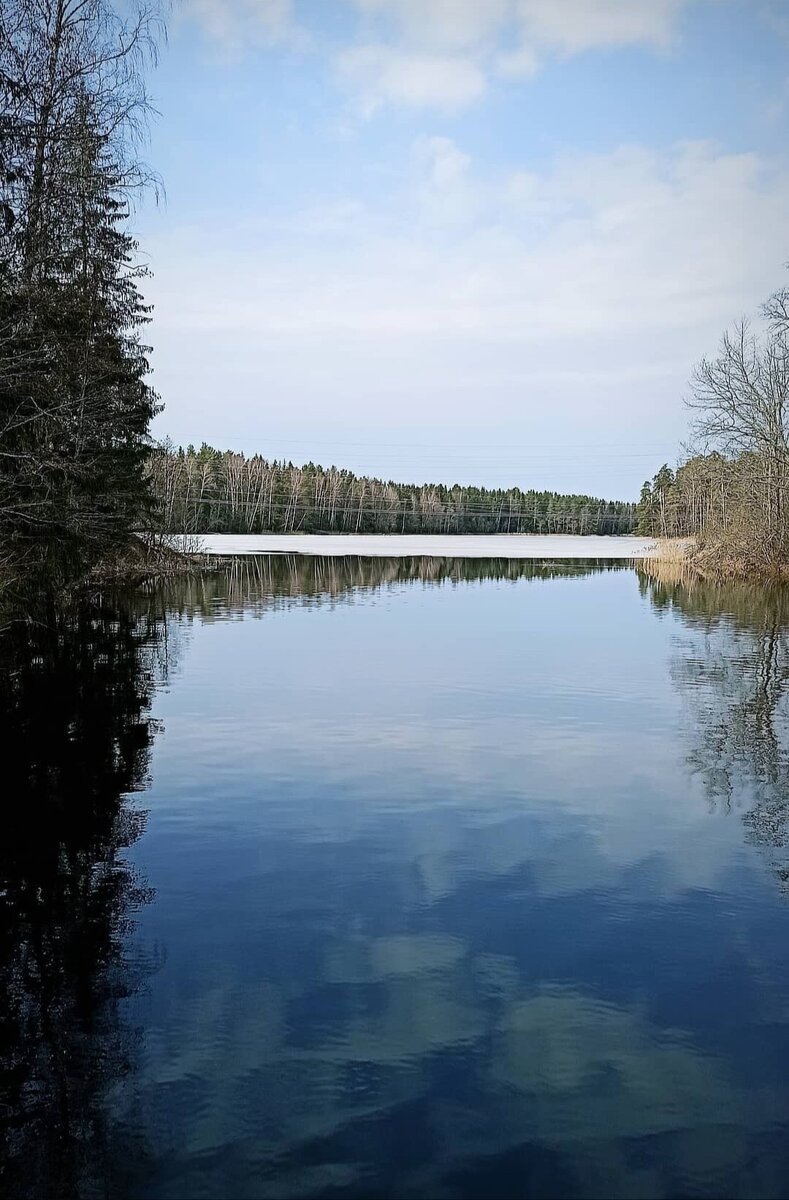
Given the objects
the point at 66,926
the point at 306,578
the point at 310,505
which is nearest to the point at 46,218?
the point at 66,926

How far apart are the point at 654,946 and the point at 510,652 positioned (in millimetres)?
14066

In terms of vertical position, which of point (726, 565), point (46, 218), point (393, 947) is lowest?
point (393, 947)

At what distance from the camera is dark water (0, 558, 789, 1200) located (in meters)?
4.00

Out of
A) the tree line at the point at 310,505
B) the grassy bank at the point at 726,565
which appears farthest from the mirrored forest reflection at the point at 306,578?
the tree line at the point at 310,505

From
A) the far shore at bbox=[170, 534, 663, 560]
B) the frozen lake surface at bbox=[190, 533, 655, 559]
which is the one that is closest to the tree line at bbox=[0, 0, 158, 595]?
the far shore at bbox=[170, 534, 663, 560]

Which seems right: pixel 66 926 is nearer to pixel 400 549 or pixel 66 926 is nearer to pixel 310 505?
pixel 400 549

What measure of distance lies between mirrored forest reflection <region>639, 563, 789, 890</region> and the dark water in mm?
74

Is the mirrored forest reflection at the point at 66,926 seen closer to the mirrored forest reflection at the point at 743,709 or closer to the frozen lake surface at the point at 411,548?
the mirrored forest reflection at the point at 743,709

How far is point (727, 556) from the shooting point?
41812mm

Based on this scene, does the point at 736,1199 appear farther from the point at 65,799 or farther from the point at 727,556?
the point at 727,556

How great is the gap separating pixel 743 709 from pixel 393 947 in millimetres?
9208

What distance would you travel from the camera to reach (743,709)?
1344cm

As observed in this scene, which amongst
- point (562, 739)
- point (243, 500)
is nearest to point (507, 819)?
point (562, 739)

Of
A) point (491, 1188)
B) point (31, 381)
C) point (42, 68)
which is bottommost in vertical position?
point (491, 1188)
